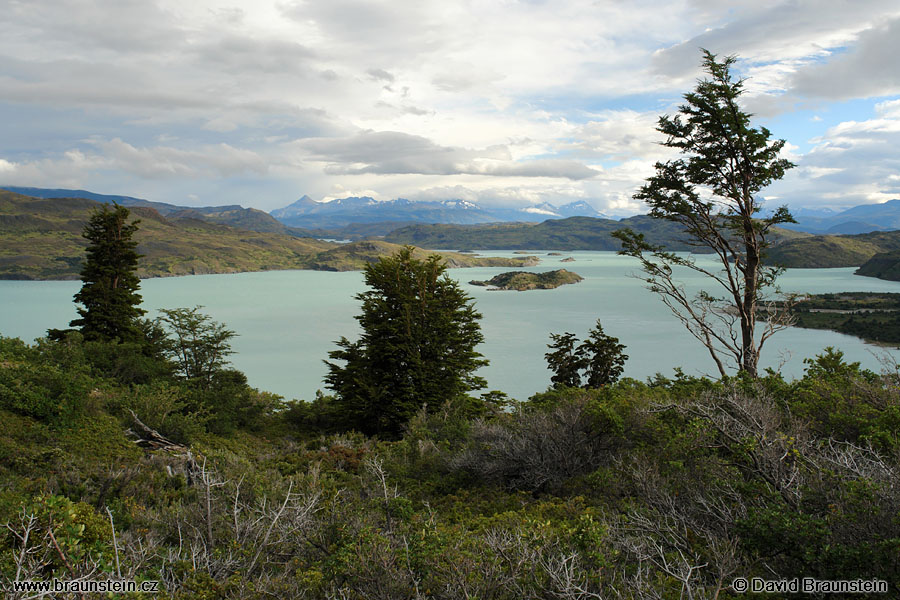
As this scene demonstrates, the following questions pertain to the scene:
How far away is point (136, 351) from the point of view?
19516 millimetres

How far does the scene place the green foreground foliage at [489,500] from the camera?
12.9 ft

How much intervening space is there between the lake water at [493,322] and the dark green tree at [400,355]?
949cm

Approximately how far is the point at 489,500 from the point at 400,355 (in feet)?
40.7

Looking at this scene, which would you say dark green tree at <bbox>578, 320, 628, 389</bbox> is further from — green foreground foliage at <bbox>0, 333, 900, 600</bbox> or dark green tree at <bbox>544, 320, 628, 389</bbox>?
green foreground foliage at <bbox>0, 333, 900, 600</bbox>

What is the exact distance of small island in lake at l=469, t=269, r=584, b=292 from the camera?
109m

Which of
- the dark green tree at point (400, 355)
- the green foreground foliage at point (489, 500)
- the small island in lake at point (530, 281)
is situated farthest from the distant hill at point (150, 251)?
the green foreground foliage at point (489, 500)

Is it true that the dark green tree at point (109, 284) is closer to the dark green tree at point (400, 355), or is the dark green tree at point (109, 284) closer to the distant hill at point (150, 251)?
the dark green tree at point (400, 355)

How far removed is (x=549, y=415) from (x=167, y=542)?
284 inches

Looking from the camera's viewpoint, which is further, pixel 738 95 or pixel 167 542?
pixel 738 95

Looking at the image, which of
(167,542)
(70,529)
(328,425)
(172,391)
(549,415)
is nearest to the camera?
(70,529)

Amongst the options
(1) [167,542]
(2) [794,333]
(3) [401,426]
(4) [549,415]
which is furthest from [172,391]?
(2) [794,333]

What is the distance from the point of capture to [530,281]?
112 metres

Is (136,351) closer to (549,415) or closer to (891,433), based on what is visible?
(549,415)

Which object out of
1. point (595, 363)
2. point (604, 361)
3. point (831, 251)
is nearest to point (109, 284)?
point (595, 363)
